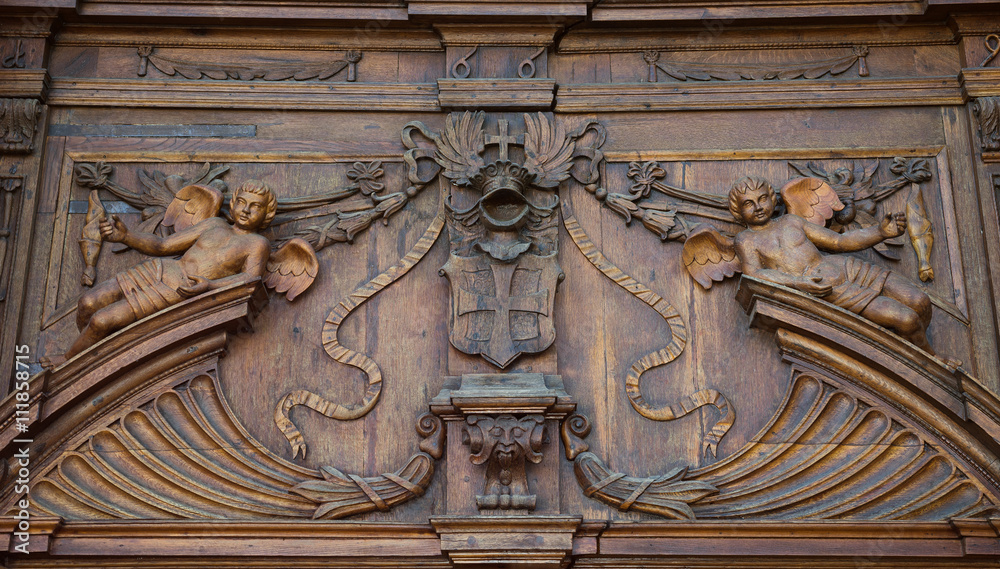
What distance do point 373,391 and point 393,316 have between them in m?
0.37

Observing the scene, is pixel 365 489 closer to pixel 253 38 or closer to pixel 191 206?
pixel 191 206

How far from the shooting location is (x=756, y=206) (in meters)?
5.64

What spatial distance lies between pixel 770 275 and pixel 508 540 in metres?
1.64

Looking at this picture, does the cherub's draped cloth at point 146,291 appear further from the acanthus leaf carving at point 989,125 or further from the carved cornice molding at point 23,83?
the acanthus leaf carving at point 989,125

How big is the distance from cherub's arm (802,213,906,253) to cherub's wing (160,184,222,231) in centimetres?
269

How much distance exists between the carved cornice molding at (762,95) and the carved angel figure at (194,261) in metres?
1.51

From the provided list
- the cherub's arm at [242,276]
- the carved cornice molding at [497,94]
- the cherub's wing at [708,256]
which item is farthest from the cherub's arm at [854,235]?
the cherub's arm at [242,276]

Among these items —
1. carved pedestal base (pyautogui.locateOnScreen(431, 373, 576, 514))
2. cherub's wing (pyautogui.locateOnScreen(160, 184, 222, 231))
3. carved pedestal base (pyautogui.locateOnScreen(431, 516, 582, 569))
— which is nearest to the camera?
carved pedestal base (pyautogui.locateOnScreen(431, 516, 582, 569))

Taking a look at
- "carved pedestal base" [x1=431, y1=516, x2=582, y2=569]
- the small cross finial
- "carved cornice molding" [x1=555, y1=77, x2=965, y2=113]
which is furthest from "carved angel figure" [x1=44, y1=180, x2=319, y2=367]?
"carved cornice molding" [x1=555, y1=77, x2=965, y2=113]

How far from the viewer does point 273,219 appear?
5.75 metres

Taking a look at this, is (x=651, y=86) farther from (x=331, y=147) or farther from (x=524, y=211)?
(x=331, y=147)

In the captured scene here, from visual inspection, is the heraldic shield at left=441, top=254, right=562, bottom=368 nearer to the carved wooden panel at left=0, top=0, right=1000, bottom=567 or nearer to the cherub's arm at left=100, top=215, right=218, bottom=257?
the carved wooden panel at left=0, top=0, right=1000, bottom=567

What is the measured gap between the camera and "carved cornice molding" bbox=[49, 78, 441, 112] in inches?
236


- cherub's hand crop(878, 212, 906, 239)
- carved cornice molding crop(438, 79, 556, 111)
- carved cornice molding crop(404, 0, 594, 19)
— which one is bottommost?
cherub's hand crop(878, 212, 906, 239)
